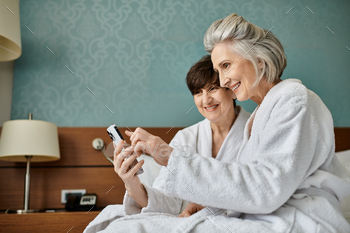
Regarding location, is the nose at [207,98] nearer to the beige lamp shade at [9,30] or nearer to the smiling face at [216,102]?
the smiling face at [216,102]

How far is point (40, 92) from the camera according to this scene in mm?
1962

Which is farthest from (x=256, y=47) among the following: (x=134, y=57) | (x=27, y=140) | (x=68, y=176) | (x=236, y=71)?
(x=68, y=176)

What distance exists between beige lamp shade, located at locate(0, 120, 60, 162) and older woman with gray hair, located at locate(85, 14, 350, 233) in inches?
38.1

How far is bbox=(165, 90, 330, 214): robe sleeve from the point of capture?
74 cm

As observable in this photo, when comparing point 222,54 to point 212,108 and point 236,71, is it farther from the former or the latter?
point 212,108

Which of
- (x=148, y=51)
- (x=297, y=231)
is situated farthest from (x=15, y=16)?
(x=297, y=231)

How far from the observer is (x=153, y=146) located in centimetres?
86

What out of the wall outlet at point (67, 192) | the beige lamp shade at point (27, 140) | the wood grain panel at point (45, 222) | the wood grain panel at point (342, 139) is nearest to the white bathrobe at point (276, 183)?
the wood grain panel at point (45, 222)

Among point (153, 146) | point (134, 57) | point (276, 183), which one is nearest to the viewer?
point (276, 183)

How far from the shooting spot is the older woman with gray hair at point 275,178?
2.43ft

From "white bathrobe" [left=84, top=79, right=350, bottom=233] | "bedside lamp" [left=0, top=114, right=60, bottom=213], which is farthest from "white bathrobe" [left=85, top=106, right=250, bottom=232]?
"bedside lamp" [left=0, top=114, right=60, bottom=213]

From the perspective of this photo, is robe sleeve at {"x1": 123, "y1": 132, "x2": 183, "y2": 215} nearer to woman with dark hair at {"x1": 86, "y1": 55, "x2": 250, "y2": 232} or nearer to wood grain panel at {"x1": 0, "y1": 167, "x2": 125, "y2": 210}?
woman with dark hair at {"x1": 86, "y1": 55, "x2": 250, "y2": 232}

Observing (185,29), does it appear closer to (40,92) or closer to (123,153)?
(40,92)

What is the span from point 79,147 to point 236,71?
1230 millimetres
